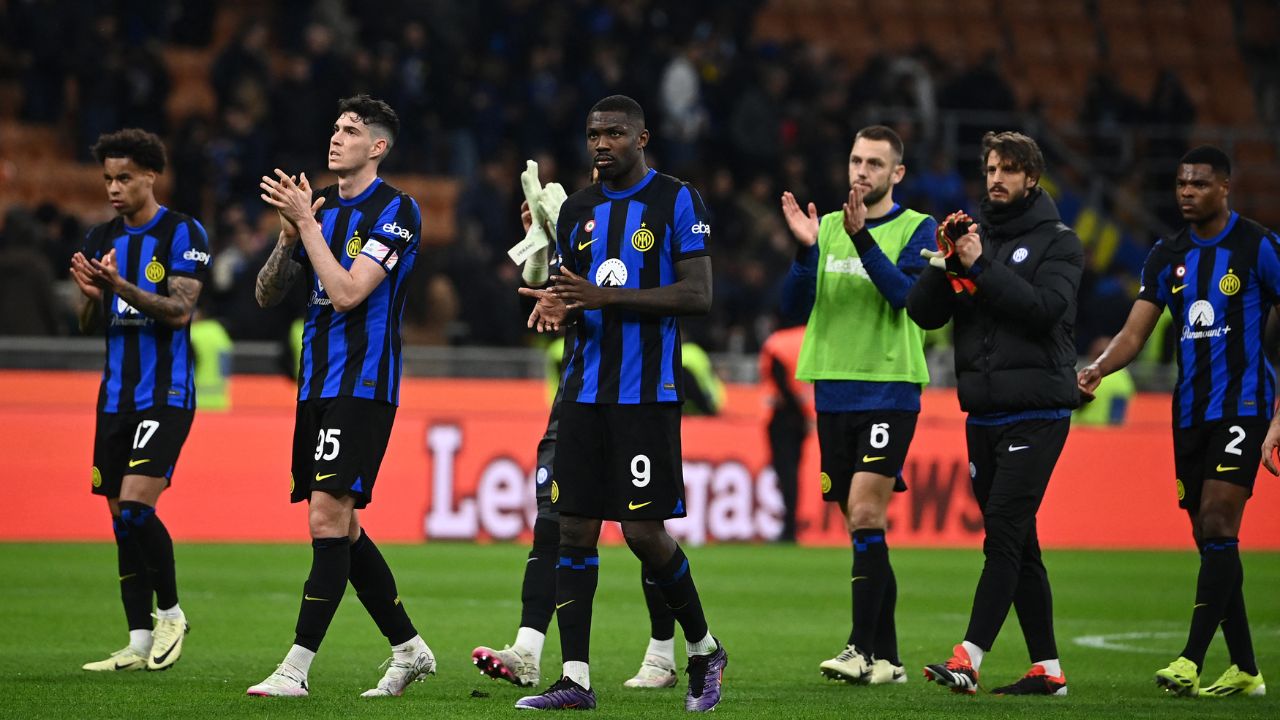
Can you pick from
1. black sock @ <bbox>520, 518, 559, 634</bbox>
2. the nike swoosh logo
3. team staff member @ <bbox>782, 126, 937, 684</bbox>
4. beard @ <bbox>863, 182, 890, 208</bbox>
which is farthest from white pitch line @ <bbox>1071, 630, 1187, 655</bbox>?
the nike swoosh logo

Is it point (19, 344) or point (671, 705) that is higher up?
point (19, 344)

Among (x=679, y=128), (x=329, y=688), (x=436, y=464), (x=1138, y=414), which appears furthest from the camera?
(x=679, y=128)

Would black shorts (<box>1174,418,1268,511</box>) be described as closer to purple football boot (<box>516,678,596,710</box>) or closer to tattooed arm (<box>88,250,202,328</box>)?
purple football boot (<box>516,678,596,710</box>)

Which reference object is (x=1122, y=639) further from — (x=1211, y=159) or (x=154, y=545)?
(x=154, y=545)

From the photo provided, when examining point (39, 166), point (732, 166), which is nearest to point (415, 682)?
point (39, 166)

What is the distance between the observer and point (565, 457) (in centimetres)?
719

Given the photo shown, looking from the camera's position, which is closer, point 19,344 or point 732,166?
point 19,344

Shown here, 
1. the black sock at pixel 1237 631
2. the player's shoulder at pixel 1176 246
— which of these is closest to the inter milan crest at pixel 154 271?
the player's shoulder at pixel 1176 246

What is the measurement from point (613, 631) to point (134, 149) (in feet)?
12.7

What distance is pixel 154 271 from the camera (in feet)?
28.4

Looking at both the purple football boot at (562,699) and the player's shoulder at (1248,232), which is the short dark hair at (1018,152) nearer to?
the player's shoulder at (1248,232)

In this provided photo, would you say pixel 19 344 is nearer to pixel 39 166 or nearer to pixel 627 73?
pixel 39 166

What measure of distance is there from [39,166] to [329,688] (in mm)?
14534

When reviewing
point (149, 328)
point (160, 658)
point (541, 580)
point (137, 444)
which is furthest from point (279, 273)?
point (160, 658)
